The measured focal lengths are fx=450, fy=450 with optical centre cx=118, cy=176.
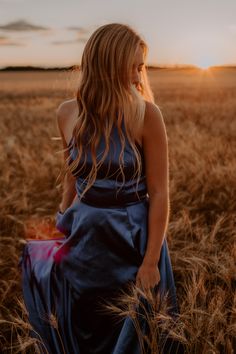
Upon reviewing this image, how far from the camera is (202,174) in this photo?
4.15 meters

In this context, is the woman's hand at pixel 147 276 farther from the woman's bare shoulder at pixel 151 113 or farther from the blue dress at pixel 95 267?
the woman's bare shoulder at pixel 151 113

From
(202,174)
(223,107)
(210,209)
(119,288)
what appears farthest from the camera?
(223,107)

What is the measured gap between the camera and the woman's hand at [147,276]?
1.72 metres

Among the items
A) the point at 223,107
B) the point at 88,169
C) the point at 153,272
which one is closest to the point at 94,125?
the point at 88,169

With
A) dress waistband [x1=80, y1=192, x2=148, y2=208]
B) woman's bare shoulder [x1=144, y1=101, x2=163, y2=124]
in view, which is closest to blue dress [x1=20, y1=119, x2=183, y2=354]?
dress waistband [x1=80, y1=192, x2=148, y2=208]

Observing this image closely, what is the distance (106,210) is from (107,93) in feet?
1.45

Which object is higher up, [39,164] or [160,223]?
[160,223]

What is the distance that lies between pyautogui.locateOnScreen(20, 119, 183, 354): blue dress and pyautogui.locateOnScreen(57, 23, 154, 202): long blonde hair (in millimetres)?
38

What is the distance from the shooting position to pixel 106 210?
1718mm

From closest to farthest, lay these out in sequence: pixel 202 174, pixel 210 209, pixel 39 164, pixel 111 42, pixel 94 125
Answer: pixel 111 42 → pixel 94 125 → pixel 210 209 → pixel 202 174 → pixel 39 164

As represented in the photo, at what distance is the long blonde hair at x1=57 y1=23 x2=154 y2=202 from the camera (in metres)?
1.54

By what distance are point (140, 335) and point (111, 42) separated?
1.05 metres

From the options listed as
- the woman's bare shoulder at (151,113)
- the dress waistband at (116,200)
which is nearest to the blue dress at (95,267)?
the dress waistband at (116,200)

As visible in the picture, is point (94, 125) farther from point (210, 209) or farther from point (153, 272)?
point (210, 209)
